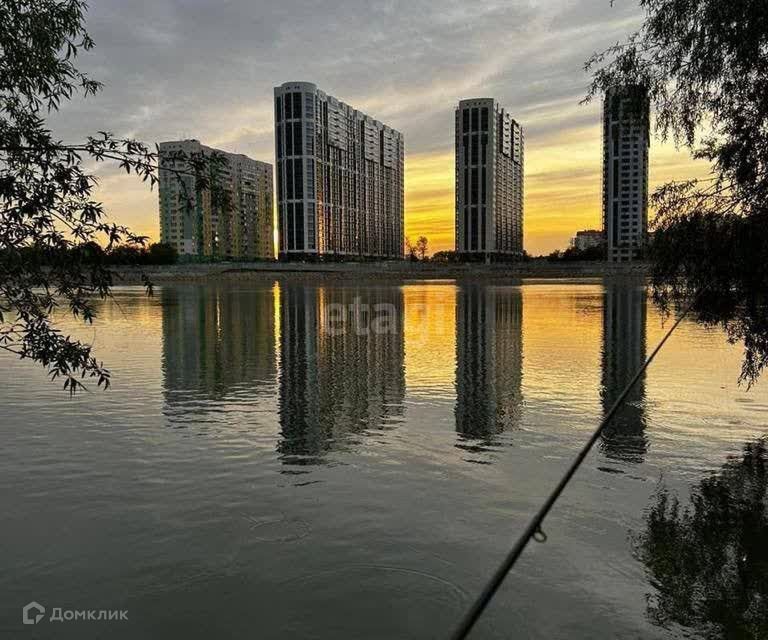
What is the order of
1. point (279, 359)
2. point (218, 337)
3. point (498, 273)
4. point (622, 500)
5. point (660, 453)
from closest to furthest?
point (622, 500), point (660, 453), point (279, 359), point (218, 337), point (498, 273)

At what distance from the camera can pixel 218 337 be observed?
116 ft

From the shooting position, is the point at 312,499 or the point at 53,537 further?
the point at 312,499

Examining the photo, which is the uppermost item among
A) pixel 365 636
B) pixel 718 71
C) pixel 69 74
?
pixel 718 71

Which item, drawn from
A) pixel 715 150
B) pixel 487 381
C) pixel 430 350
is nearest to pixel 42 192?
pixel 715 150

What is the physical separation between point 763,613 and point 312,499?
662cm

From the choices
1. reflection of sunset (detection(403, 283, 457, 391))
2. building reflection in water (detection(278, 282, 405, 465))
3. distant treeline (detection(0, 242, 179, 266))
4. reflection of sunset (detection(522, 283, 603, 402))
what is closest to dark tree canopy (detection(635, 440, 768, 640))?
building reflection in water (detection(278, 282, 405, 465))

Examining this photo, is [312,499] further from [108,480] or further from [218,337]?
[218,337]

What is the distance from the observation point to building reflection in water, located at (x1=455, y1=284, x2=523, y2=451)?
15.7 meters

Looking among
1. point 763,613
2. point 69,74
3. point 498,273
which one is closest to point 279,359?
point 69,74

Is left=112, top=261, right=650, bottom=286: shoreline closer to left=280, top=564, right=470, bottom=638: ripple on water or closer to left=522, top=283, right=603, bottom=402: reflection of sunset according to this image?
left=522, top=283, right=603, bottom=402: reflection of sunset

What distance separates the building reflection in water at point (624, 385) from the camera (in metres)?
14.0

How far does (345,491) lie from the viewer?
446 inches

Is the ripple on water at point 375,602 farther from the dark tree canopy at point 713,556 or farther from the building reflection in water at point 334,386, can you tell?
the building reflection in water at point 334,386

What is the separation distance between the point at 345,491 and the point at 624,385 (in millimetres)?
13037
